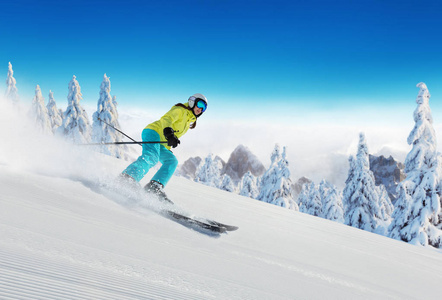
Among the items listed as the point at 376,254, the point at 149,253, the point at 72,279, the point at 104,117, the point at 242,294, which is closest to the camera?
the point at 72,279

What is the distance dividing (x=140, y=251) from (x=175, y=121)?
3171 mm

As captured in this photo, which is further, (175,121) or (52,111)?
(52,111)

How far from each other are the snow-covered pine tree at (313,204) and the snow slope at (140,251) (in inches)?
1189

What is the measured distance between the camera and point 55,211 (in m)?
2.90

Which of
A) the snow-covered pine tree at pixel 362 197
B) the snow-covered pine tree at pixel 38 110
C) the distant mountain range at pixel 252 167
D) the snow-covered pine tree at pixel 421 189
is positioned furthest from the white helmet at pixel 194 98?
the distant mountain range at pixel 252 167

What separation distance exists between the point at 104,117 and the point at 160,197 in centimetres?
2701

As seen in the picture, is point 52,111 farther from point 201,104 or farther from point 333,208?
point 201,104

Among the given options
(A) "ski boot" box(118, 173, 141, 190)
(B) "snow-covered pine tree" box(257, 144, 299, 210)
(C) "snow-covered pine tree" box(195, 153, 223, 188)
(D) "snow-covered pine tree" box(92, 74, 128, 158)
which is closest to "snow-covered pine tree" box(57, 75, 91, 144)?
(D) "snow-covered pine tree" box(92, 74, 128, 158)

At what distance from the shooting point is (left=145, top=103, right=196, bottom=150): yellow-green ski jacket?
5.21m

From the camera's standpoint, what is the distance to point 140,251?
246 cm

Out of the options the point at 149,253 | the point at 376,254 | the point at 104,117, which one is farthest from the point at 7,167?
the point at 104,117

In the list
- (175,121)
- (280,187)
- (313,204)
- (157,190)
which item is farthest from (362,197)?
(157,190)

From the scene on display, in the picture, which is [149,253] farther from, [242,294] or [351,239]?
[351,239]

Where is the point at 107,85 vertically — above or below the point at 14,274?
above
